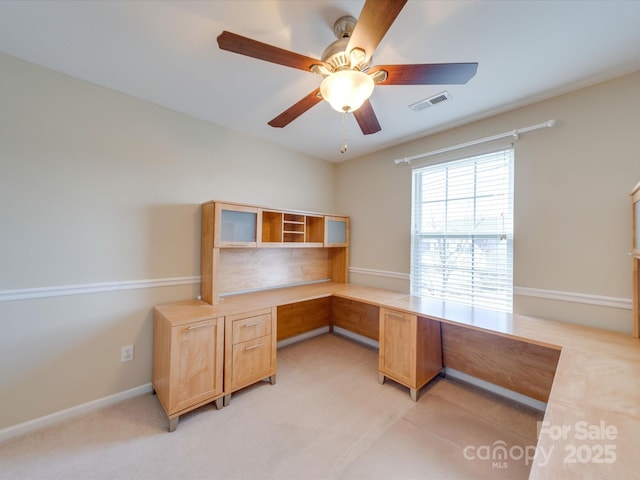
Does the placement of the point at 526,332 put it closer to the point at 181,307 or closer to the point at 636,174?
the point at 636,174

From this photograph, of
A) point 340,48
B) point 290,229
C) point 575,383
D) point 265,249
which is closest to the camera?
point 575,383

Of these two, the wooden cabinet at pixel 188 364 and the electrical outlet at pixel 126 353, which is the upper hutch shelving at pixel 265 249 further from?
the electrical outlet at pixel 126 353

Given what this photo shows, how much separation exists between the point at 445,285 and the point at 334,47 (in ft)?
7.67

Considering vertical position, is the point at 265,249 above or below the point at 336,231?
below

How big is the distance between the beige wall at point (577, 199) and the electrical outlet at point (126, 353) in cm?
333

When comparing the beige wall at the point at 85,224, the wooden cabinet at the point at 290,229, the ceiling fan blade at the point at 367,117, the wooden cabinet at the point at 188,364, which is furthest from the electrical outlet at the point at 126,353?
the ceiling fan blade at the point at 367,117

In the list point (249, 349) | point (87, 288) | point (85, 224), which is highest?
point (85, 224)

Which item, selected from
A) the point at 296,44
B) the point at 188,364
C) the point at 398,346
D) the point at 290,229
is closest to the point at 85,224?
the point at 188,364

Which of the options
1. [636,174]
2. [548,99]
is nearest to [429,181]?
[548,99]

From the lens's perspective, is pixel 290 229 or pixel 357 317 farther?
pixel 357 317

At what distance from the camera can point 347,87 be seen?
4.10 feet

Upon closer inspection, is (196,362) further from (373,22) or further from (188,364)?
(373,22)

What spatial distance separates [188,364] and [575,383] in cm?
229

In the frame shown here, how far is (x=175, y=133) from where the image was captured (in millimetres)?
2385
